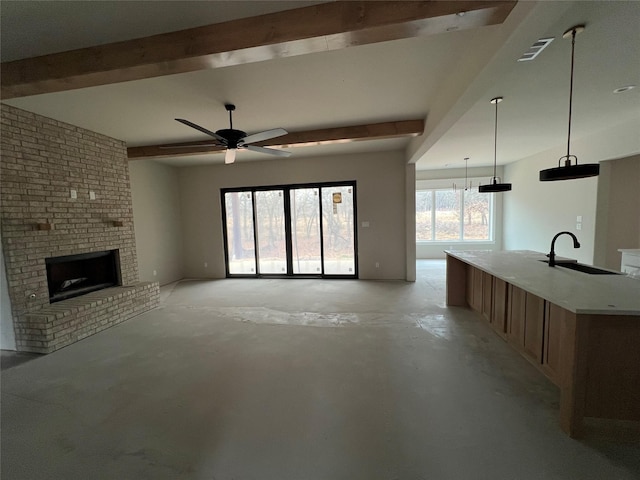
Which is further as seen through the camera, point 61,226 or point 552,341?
point 61,226

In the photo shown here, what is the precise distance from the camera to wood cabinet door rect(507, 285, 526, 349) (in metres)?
2.59

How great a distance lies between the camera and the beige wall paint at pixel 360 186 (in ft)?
19.1

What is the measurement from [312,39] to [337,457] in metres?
2.66

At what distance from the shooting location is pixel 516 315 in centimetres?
269

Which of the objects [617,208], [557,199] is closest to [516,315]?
[617,208]

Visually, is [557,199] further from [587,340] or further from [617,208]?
[587,340]

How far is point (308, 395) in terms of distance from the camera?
2102mm

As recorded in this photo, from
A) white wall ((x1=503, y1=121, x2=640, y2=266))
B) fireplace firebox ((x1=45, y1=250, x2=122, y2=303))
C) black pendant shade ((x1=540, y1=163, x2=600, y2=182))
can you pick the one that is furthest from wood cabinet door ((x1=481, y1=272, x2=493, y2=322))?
fireplace firebox ((x1=45, y1=250, x2=122, y2=303))

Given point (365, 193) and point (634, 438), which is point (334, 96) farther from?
point (634, 438)

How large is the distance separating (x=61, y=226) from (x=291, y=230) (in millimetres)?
3919

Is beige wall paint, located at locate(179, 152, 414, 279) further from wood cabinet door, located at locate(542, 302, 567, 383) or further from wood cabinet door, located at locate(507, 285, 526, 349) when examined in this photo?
wood cabinet door, located at locate(542, 302, 567, 383)

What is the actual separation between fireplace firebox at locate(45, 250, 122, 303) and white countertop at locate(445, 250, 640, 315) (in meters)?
5.20

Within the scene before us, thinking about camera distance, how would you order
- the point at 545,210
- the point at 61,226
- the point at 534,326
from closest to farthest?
the point at 534,326 → the point at 61,226 → the point at 545,210

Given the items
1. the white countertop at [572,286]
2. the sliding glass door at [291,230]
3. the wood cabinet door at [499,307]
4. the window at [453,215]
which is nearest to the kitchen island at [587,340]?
the white countertop at [572,286]
